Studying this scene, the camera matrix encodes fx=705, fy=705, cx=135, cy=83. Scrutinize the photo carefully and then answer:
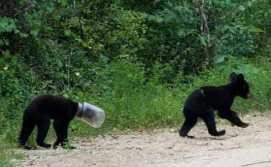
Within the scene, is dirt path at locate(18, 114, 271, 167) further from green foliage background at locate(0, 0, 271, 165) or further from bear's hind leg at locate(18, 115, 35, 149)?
green foliage background at locate(0, 0, 271, 165)

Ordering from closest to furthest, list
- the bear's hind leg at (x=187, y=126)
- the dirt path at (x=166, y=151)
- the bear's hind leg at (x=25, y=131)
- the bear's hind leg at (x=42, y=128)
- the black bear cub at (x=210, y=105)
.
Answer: the dirt path at (x=166, y=151) < the bear's hind leg at (x=42, y=128) < the bear's hind leg at (x=25, y=131) < the black bear cub at (x=210, y=105) < the bear's hind leg at (x=187, y=126)

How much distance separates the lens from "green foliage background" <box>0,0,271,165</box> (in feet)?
47.2

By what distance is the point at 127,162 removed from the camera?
9.88m

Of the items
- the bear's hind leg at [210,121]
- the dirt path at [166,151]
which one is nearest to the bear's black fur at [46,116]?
the dirt path at [166,151]

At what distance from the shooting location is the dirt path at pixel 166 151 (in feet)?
31.4

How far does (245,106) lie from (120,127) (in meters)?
3.34

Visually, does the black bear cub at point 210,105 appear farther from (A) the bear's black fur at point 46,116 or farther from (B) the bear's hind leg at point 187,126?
(A) the bear's black fur at point 46,116

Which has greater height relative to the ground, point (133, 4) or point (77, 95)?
point (133, 4)

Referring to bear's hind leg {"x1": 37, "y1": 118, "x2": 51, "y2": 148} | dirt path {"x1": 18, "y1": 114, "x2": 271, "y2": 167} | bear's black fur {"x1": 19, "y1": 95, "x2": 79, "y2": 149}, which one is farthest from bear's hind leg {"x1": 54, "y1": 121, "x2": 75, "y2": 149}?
dirt path {"x1": 18, "y1": 114, "x2": 271, "y2": 167}

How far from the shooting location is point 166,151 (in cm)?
1074

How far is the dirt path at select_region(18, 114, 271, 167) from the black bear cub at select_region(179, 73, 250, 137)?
23cm

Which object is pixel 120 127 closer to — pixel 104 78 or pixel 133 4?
pixel 104 78

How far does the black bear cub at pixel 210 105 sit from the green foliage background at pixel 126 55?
1.64 metres

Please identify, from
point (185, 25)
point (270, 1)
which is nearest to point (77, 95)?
point (185, 25)
